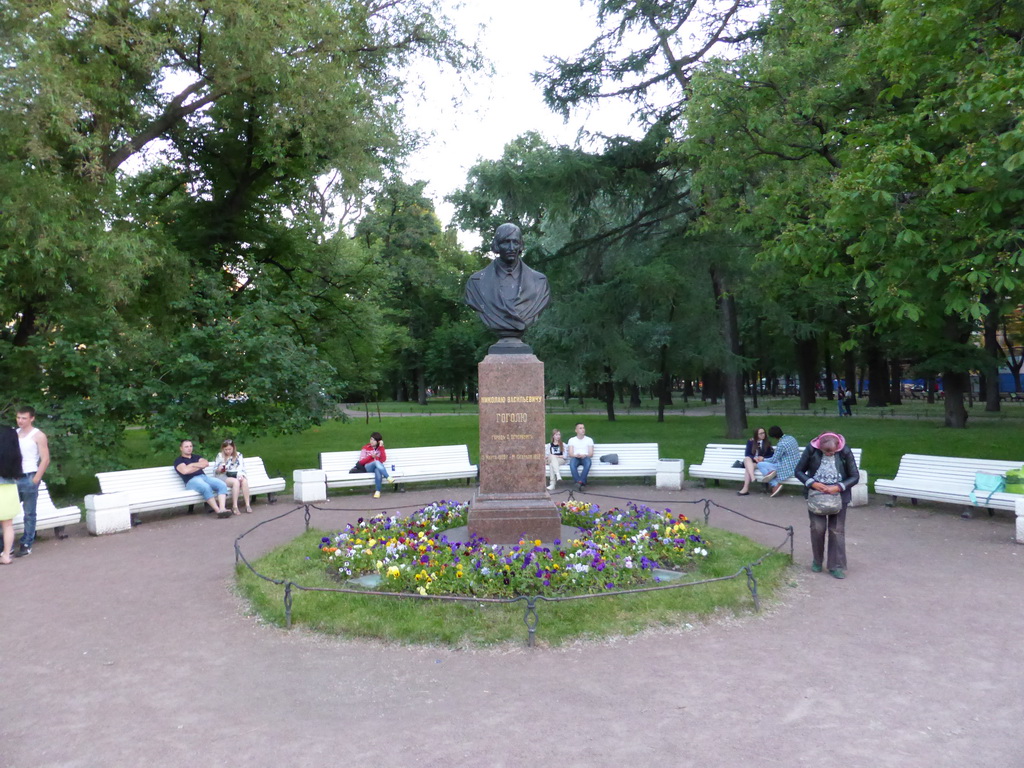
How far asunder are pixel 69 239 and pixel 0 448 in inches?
176

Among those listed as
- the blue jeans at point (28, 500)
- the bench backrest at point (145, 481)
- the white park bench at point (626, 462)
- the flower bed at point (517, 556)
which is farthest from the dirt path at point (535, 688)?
the white park bench at point (626, 462)

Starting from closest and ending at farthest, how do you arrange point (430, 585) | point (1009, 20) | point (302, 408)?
1. point (430, 585)
2. point (1009, 20)
3. point (302, 408)

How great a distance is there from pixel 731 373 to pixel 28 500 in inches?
682

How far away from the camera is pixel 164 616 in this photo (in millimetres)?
6430

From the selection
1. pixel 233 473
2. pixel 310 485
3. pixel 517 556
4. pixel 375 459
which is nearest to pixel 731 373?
pixel 375 459

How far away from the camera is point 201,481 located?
11.3 m

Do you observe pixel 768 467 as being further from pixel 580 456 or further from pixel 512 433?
pixel 512 433

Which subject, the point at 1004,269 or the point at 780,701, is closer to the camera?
the point at 780,701

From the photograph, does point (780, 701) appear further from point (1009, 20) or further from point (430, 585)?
point (1009, 20)

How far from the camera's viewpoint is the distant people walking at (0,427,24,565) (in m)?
8.23

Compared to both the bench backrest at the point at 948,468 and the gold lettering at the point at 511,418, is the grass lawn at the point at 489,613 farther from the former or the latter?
the bench backrest at the point at 948,468

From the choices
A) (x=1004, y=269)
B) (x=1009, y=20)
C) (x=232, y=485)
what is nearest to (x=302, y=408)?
(x=232, y=485)

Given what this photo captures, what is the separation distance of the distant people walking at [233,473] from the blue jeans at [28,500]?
293 cm

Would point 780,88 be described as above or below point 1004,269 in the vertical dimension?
above
